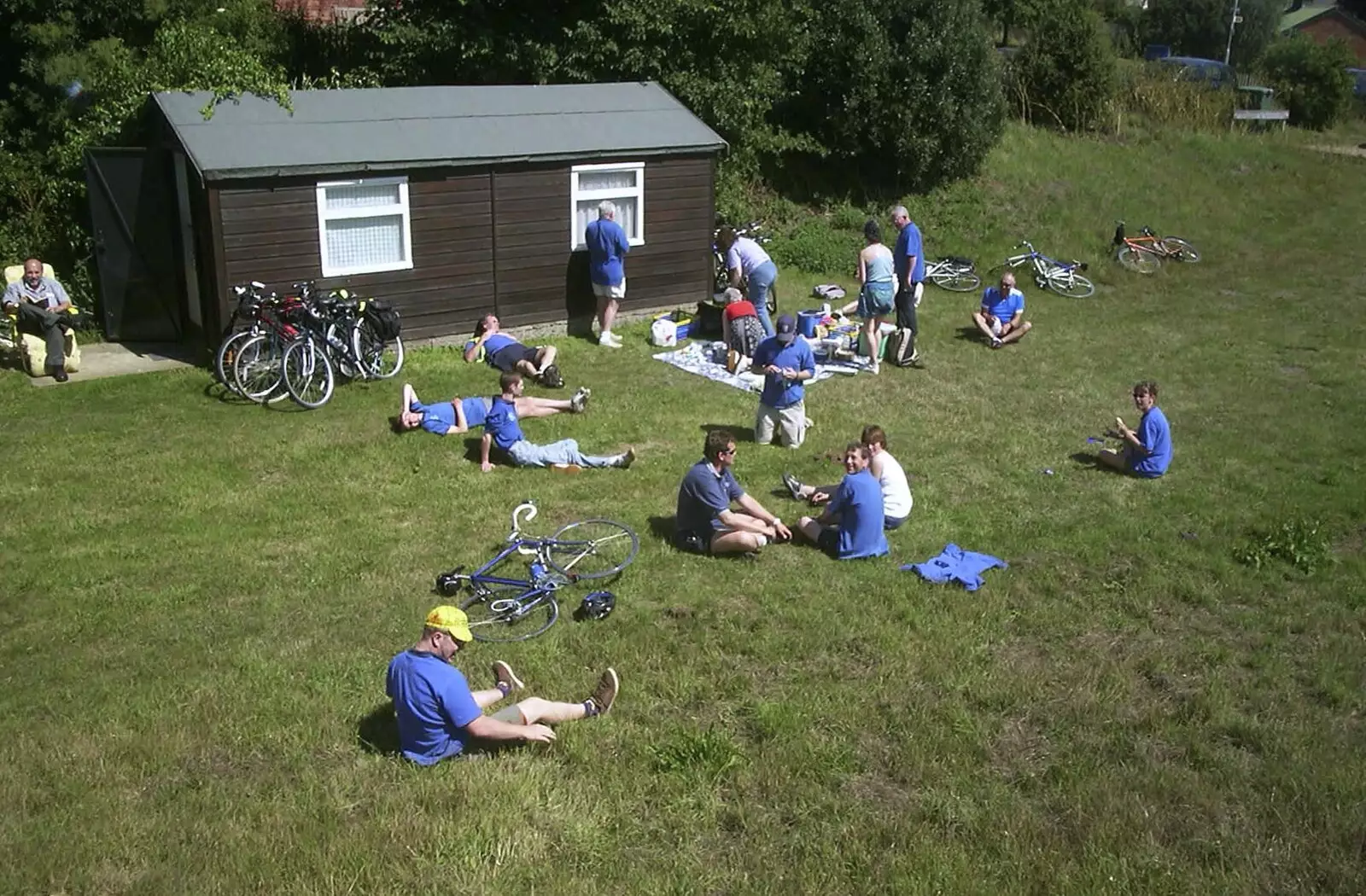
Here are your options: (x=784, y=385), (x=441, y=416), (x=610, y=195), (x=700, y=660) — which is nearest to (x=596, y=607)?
(x=700, y=660)

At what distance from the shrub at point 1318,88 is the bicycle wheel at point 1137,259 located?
1757cm

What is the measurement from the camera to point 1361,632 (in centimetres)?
886

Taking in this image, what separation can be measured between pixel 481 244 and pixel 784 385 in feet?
17.9

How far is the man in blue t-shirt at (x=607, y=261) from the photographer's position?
16141 millimetres

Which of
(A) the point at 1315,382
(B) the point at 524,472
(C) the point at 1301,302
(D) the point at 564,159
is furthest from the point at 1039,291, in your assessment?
→ (B) the point at 524,472

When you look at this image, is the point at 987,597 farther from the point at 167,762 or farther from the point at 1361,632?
the point at 167,762

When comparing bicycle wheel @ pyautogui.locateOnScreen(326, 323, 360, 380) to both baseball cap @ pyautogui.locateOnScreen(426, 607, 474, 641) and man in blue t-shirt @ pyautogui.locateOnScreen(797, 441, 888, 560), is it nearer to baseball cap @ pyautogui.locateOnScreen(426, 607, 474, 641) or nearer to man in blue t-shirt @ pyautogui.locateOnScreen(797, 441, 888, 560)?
man in blue t-shirt @ pyautogui.locateOnScreen(797, 441, 888, 560)

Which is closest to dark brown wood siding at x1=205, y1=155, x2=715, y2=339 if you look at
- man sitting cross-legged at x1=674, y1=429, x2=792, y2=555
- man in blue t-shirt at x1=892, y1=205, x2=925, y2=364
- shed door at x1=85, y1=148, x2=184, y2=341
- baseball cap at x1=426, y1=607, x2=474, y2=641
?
shed door at x1=85, y1=148, x2=184, y2=341

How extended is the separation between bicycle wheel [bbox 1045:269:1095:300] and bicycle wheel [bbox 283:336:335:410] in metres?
12.6

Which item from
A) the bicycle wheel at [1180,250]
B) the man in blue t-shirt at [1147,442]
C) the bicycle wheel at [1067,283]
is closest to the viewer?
the man in blue t-shirt at [1147,442]

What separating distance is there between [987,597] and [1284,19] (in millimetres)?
71810

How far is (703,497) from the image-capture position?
32.1ft

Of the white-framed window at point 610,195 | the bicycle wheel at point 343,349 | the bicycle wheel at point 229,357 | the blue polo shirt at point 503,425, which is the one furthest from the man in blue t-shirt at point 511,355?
the bicycle wheel at point 229,357

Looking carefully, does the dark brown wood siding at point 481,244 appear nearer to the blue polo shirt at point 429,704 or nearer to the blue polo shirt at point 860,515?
the blue polo shirt at point 860,515
